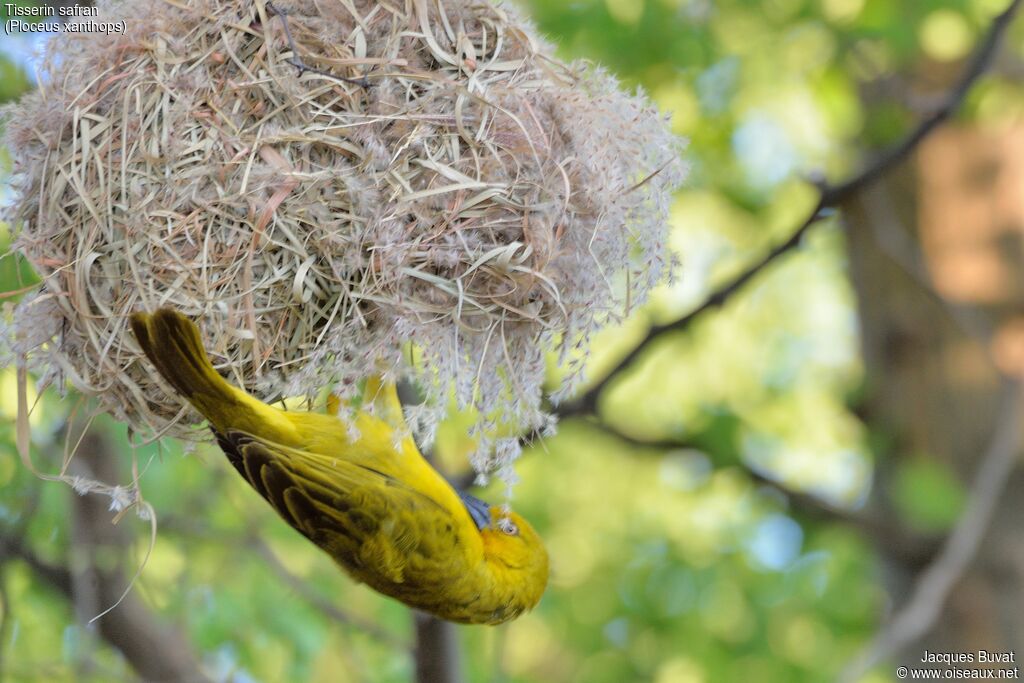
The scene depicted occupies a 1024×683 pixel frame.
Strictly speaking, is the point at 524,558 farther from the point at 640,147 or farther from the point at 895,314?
the point at 895,314

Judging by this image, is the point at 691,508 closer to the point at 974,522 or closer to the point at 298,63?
the point at 974,522

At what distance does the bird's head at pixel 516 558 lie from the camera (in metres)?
2.05

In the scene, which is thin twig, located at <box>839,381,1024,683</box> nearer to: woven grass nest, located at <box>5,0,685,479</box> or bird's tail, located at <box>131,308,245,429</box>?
woven grass nest, located at <box>5,0,685,479</box>

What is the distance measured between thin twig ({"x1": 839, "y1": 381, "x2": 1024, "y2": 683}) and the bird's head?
1364mm

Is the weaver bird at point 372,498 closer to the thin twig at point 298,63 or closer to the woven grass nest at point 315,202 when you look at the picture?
the woven grass nest at point 315,202

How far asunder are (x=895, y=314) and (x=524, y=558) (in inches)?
110

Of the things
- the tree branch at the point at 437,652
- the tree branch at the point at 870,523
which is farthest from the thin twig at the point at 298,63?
the tree branch at the point at 870,523

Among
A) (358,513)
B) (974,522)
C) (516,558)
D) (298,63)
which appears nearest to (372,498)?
(358,513)

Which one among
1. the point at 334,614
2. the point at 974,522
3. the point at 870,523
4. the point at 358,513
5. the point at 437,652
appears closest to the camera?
the point at 358,513

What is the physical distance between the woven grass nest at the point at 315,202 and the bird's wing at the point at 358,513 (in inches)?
4.7

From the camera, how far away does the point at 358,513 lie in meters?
1.78

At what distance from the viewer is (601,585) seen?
4.48 meters

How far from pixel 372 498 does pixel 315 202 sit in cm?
54

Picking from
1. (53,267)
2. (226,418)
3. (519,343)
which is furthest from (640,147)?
(53,267)
